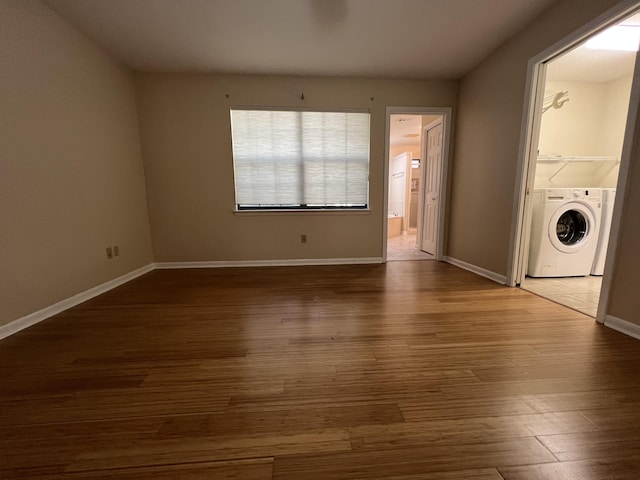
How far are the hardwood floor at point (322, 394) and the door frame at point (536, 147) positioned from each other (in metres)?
0.54

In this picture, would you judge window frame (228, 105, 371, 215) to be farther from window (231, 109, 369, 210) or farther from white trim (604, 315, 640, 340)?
white trim (604, 315, 640, 340)

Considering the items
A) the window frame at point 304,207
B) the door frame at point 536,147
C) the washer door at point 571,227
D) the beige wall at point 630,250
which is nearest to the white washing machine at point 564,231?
the washer door at point 571,227

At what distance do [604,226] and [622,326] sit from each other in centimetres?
178

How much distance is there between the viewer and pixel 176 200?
3395 millimetres

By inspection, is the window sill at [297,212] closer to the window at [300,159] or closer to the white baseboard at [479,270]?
the window at [300,159]

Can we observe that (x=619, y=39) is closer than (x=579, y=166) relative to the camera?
Yes

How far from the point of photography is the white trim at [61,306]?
1.75m

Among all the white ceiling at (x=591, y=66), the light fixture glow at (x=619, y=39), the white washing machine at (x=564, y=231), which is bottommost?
the white washing machine at (x=564, y=231)

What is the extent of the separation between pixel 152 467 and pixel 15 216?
7.00 ft

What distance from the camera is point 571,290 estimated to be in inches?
97.9

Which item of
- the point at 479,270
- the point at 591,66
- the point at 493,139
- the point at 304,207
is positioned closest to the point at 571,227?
the point at 479,270

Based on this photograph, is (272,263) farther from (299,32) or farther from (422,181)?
(422,181)

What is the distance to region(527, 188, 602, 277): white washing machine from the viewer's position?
8.87 ft

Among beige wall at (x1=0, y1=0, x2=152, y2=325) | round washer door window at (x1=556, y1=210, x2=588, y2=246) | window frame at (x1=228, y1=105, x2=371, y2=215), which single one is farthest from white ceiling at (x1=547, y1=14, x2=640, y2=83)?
beige wall at (x1=0, y1=0, x2=152, y2=325)
